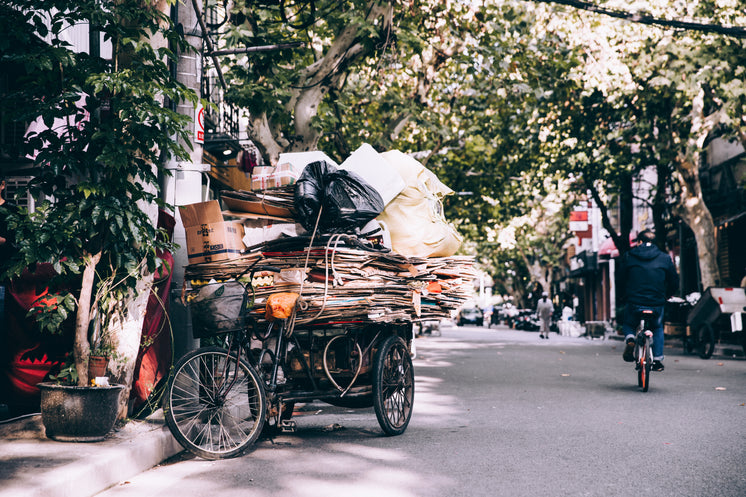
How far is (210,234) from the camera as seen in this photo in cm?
717

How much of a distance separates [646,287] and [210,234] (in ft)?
19.4

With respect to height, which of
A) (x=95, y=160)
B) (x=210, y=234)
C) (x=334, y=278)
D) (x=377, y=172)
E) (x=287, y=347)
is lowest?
(x=287, y=347)

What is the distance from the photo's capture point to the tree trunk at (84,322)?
623 centimetres

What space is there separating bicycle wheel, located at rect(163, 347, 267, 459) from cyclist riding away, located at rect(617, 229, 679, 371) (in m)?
5.92

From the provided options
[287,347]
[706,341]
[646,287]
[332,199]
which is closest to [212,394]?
[287,347]

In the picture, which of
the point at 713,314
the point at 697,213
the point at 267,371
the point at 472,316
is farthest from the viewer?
the point at 472,316

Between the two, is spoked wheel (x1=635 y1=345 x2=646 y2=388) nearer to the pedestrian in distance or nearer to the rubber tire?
the rubber tire

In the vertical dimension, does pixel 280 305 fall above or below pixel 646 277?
below

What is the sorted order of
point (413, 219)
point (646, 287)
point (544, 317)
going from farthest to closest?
point (544, 317) < point (646, 287) < point (413, 219)

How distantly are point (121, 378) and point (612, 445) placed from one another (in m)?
3.90

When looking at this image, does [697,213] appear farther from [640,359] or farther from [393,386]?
[393,386]

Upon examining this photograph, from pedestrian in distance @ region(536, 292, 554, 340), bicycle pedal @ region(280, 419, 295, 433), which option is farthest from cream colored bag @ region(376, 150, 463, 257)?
pedestrian in distance @ region(536, 292, 554, 340)

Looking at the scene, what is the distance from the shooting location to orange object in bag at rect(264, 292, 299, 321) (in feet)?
20.0

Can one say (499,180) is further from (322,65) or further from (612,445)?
(612,445)
